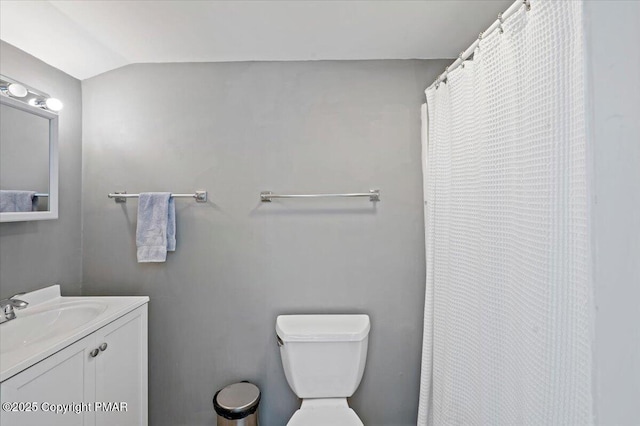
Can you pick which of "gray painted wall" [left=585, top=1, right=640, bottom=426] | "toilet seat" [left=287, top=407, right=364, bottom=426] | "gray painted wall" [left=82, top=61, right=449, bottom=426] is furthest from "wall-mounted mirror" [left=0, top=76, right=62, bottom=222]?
"gray painted wall" [left=585, top=1, right=640, bottom=426]

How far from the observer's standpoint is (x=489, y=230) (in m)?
1.08

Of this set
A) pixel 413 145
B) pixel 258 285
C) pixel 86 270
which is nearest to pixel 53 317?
pixel 86 270

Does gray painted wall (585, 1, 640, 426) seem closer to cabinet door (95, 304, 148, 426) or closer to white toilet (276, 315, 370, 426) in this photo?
white toilet (276, 315, 370, 426)

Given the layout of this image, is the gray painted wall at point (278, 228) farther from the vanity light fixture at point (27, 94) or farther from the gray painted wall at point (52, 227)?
the vanity light fixture at point (27, 94)

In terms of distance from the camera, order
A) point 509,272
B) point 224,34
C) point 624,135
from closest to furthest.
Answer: point 624,135, point 509,272, point 224,34

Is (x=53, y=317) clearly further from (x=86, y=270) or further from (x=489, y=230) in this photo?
(x=489, y=230)

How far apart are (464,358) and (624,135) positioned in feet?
3.33

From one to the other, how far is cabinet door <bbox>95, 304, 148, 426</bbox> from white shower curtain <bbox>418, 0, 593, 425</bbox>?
1.55 meters

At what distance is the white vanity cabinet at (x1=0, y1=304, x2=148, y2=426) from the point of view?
95 cm

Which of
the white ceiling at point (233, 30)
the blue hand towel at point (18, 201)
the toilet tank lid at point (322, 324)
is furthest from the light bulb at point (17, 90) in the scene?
the toilet tank lid at point (322, 324)

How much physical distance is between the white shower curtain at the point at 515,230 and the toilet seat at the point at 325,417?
0.45m

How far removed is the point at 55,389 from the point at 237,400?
0.80 meters

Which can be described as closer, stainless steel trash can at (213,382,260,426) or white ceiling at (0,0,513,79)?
white ceiling at (0,0,513,79)

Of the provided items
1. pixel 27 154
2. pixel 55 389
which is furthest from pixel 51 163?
pixel 55 389
